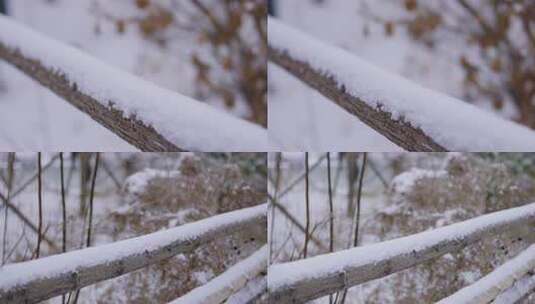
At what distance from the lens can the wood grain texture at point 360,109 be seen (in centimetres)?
122

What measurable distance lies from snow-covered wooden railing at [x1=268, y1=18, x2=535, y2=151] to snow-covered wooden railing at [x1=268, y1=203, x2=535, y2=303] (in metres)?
A: 0.17

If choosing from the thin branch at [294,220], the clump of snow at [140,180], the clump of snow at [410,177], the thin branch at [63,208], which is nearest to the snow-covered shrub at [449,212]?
the clump of snow at [410,177]

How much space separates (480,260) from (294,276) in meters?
0.42

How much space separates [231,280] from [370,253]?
319 mm

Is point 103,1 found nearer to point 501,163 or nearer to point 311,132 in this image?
point 311,132

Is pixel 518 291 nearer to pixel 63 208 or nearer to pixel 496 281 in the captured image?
pixel 496 281

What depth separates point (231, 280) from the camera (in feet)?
4.45

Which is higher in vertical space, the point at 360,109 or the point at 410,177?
the point at 360,109

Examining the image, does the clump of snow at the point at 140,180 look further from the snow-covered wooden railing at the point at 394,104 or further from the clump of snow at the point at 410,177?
the clump of snow at the point at 410,177

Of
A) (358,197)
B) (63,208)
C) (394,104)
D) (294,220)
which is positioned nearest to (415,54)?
(394,104)

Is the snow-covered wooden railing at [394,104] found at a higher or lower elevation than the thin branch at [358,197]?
higher

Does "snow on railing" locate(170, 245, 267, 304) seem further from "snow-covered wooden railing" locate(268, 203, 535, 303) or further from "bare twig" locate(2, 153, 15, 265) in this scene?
"bare twig" locate(2, 153, 15, 265)

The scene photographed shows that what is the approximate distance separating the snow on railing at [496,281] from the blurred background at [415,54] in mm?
304

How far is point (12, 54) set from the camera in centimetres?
136
